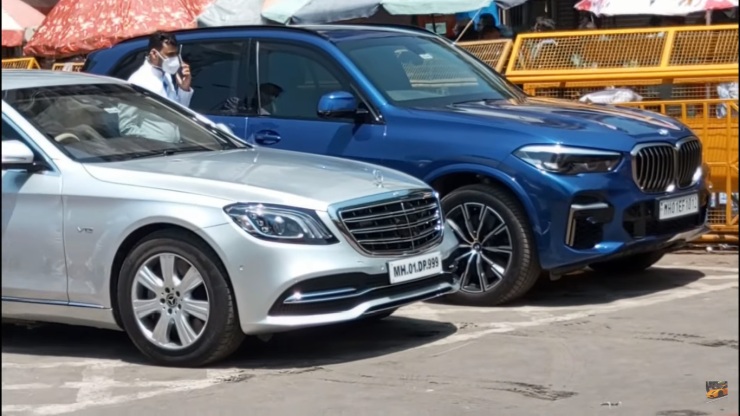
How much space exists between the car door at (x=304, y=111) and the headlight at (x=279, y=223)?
1.91 metres

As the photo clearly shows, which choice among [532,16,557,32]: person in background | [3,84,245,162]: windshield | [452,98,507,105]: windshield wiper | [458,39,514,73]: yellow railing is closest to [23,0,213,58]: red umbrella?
[532,16,557,32]: person in background

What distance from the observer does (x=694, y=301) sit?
25.9ft

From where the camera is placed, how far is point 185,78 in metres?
9.12

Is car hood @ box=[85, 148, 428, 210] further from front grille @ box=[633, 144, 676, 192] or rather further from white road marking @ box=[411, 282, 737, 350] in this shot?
front grille @ box=[633, 144, 676, 192]

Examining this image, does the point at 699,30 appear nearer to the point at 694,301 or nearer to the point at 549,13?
the point at 694,301

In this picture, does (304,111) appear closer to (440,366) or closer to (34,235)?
(34,235)

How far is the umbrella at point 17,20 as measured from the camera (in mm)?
21125

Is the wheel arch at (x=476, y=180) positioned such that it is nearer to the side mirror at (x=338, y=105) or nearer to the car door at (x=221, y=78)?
the side mirror at (x=338, y=105)

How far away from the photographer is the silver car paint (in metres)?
6.20

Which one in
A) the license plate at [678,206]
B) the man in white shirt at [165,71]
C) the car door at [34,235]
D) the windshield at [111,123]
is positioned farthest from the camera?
the man in white shirt at [165,71]

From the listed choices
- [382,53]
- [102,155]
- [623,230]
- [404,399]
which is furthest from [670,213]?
[102,155]

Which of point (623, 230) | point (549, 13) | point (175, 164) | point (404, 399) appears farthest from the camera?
point (549, 13)

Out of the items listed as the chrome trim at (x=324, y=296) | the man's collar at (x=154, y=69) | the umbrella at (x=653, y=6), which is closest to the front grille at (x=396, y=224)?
the chrome trim at (x=324, y=296)

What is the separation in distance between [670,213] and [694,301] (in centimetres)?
58
